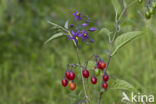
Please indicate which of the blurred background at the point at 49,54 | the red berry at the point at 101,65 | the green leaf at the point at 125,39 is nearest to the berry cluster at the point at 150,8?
the green leaf at the point at 125,39

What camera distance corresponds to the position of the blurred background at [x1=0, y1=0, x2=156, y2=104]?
3086mm

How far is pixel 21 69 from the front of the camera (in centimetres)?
368

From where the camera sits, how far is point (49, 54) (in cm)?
390

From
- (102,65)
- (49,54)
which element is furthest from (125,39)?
(49,54)

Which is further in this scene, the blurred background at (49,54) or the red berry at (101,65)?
the blurred background at (49,54)

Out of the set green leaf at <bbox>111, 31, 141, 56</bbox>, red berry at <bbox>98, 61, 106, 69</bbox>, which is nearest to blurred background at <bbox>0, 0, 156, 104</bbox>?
green leaf at <bbox>111, 31, 141, 56</bbox>

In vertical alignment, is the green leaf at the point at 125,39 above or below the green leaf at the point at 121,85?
above

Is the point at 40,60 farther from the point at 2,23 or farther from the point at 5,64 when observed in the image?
the point at 2,23

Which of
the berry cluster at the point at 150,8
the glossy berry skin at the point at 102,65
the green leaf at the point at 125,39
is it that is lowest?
the glossy berry skin at the point at 102,65

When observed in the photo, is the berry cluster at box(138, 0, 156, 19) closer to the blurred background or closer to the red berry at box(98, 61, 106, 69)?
the red berry at box(98, 61, 106, 69)

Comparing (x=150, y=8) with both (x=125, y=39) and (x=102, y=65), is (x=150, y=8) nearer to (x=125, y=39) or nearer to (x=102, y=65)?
(x=125, y=39)

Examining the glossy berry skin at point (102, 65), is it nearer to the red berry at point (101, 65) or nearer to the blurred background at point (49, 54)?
the red berry at point (101, 65)

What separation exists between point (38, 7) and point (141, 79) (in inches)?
96.3

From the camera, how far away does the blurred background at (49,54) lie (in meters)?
3.09
